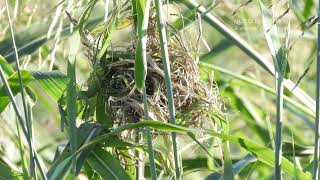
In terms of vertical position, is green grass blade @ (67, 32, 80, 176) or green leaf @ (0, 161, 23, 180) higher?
green grass blade @ (67, 32, 80, 176)

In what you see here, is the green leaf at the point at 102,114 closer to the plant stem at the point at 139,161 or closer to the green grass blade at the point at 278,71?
the plant stem at the point at 139,161

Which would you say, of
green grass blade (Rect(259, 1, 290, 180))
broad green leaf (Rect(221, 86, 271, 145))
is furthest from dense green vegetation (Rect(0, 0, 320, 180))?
broad green leaf (Rect(221, 86, 271, 145))

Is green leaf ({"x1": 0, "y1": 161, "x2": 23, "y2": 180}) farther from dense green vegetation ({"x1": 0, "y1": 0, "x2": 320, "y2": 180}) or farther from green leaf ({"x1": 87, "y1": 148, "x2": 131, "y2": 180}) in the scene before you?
green leaf ({"x1": 87, "y1": 148, "x2": 131, "y2": 180})

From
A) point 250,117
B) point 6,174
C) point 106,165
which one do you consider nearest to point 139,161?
point 106,165

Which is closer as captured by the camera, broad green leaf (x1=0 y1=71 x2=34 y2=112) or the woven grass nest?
the woven grass nest

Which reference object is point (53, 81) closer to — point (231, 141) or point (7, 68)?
point (7, 68)

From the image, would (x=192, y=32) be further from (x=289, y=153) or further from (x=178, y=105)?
(x=289, y=153)

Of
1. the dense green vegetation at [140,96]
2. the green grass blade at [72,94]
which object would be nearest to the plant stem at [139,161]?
the dense green vegetation at [140,96]

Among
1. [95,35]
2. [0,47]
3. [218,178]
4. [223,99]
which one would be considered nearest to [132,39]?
[95,35]
